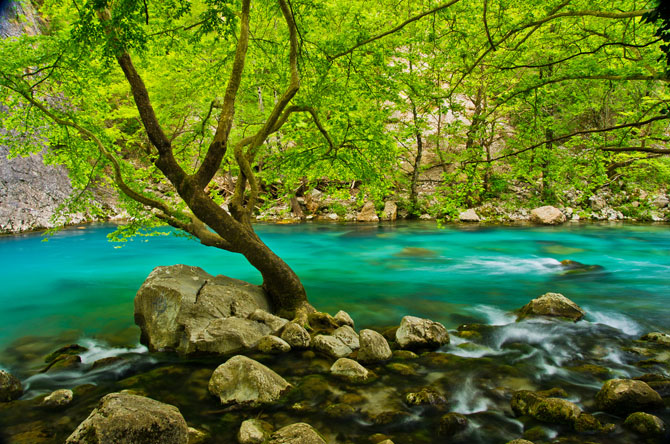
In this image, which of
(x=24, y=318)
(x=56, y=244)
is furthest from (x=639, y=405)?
(x=56, y=244)

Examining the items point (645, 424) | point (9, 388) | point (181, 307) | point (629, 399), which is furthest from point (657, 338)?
point (9, 388)

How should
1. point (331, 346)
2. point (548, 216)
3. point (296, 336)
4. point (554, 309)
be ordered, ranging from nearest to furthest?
1. point (331, 346)
2. point (296, 336)
3. point (554, 309)
4. point (548, 216)

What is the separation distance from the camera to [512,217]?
80.8ft

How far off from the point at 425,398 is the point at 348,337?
1.87 metres

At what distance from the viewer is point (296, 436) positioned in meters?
3.50

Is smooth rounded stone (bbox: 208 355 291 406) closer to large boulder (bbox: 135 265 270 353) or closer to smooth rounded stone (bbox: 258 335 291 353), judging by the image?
smooth rounded stone (bbox: 258 335 291 353)

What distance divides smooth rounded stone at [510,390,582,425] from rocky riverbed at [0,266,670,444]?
0.5 inches

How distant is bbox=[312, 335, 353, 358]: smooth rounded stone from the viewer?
579cm

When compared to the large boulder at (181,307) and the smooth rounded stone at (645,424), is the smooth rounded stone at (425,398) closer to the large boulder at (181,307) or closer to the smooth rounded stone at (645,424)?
the smooth rounded stone at (645,424)

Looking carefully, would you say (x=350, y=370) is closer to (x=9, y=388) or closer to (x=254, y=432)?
(x=254, y=432)

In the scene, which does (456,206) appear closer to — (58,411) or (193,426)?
(193,426)

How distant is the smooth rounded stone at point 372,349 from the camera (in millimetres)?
5574

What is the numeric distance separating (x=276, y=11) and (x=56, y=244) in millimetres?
17362

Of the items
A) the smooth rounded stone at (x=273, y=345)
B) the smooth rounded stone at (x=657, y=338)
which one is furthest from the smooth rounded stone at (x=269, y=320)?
the smooth rounded stone at (x=657, y=338)
